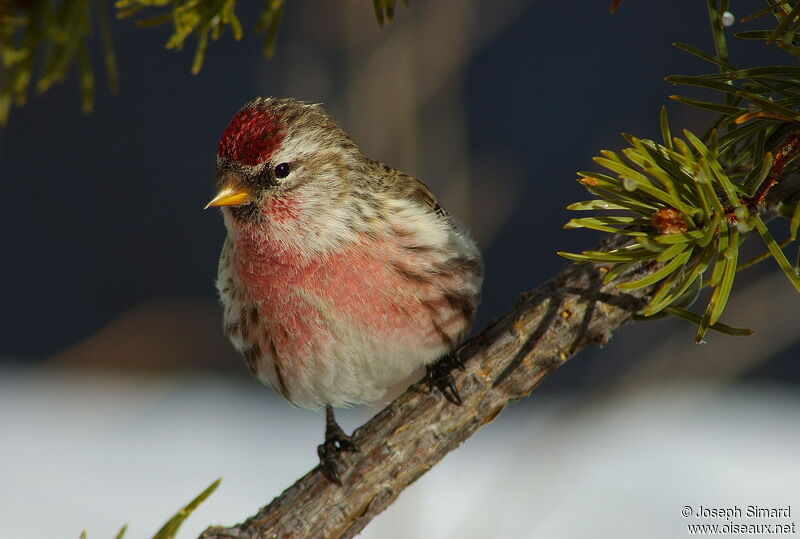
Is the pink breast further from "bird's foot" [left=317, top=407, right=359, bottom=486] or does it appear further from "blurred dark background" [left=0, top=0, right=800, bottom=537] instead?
"blurred dark background" [left=0, top=0, right=800, bottom=537]

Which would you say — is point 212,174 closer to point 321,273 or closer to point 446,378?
point 321,273

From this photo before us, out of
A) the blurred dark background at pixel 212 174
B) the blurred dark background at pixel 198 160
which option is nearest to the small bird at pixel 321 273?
the blurred dark background at pixel 212 174

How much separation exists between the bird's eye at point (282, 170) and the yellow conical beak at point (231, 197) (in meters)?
0.08

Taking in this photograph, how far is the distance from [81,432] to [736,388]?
278 centimetres

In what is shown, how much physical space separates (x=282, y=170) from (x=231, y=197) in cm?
13

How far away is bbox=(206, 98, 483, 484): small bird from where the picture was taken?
5.11ft

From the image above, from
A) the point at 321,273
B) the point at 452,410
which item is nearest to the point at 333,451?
the point at 452,410

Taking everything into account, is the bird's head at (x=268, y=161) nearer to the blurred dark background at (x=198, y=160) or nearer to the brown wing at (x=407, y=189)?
the brown wing at (x=407, y=189)

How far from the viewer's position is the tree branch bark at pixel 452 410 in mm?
1204

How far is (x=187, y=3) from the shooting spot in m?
0.79

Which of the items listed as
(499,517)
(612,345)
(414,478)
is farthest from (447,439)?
(612,345)

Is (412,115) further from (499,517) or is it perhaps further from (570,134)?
(570,134)

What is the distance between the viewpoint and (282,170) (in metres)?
1.66

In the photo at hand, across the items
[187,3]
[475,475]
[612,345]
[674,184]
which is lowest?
[475,475]
